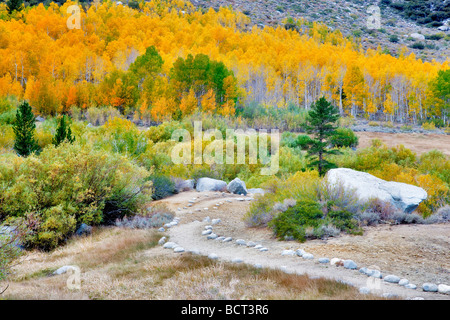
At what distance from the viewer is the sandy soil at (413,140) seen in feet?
98.6

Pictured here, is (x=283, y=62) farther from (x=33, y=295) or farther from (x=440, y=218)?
(x=33, y=295)

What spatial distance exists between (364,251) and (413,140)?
3330 centimetres

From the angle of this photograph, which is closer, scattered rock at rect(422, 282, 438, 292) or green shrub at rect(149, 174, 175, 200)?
scattered rock at rect(422, 282, 438, 292)

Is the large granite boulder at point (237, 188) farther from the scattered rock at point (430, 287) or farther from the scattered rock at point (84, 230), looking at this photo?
the scattered rock at point (430, 287)

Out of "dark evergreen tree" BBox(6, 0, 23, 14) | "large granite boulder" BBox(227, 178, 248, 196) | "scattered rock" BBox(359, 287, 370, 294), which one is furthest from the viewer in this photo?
"dark evergreen tree" BBox(6, 0, 23, 14)

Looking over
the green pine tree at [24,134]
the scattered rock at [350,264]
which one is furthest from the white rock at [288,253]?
the green pine tree at [24,134]

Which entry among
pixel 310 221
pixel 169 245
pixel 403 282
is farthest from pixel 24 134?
pixel 403 282

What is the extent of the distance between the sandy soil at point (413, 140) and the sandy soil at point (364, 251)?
79.8 feet

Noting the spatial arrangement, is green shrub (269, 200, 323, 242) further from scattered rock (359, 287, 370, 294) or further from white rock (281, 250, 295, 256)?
scattered rock (359, 287, 370, 294)

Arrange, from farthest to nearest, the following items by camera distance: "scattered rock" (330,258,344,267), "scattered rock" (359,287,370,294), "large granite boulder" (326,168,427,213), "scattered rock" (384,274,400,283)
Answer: "large granite boulder" (326,168,427,213) < "scattered rock" (330,258,344,267) < "scattered rock" (384,274,400,283) < "scattered rock" (359,287,370,294)

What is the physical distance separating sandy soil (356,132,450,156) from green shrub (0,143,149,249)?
992 inches

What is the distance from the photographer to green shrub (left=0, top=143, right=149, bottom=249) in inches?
305

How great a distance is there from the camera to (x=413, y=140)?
114ft

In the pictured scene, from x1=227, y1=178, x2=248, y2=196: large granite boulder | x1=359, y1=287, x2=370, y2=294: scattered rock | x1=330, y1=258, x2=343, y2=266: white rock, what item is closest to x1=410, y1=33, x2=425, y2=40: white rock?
x1=227, y1=178, x2=248, y2=196: large granite boulder
